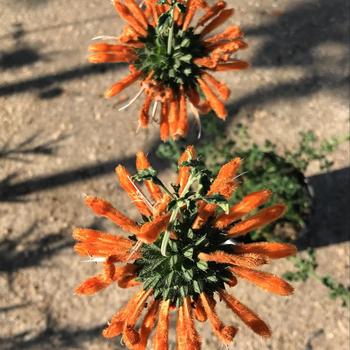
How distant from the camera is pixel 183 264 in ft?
9.01

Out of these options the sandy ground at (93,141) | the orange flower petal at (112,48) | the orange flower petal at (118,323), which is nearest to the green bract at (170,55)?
the orange flower petal at (112,48)

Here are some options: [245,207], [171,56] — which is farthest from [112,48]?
[245,207]

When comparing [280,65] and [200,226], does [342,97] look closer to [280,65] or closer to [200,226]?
[280,65]

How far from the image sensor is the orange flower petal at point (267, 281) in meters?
2.82

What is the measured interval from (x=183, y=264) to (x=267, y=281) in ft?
1.70

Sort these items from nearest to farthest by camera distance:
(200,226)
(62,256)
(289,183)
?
(200,226) → (289,183) → (62,256)

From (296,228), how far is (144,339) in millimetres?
2821

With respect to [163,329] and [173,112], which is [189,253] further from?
[173,112]

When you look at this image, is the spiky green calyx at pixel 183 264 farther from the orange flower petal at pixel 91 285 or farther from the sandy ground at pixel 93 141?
the sandy ground at pixel 93 141

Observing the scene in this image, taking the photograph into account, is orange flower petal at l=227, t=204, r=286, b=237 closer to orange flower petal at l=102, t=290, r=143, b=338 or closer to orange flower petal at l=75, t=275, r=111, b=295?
orange flower petal at l=102, t=290, r=143, b=338

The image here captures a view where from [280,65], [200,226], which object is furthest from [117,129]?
[200,226]

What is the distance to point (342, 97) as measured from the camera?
6.40 m

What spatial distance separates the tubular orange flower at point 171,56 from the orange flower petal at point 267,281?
129cm

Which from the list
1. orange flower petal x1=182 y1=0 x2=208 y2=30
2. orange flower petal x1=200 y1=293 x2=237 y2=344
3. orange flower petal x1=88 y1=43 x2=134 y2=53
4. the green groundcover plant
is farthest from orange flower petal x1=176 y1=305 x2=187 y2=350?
the green groundcover plant
